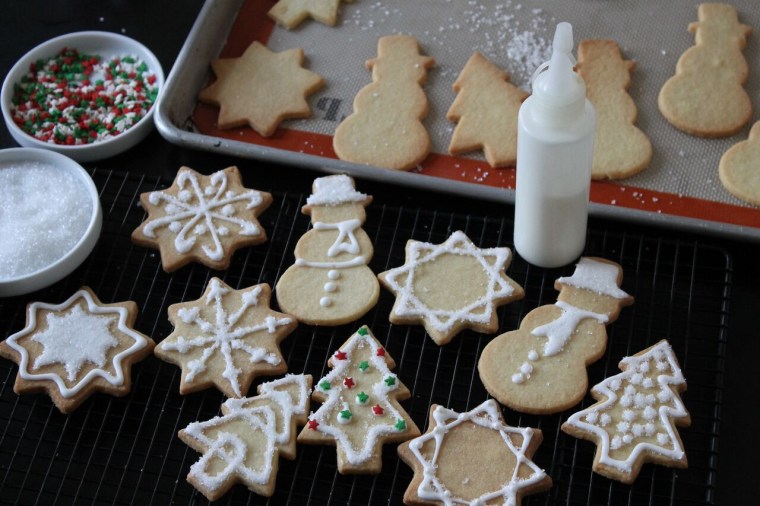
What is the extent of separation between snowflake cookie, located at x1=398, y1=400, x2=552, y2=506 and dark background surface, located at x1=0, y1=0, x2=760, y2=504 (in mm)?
41

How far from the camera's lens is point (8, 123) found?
1838 millimetres

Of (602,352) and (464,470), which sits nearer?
(464,470)

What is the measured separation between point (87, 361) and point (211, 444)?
0.25m

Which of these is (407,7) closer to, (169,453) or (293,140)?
(293,140)

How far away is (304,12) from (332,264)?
63cm

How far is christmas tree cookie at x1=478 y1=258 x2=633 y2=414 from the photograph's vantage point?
4.71 feet

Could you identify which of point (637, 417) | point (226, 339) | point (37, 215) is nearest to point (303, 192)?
point (226, 339)

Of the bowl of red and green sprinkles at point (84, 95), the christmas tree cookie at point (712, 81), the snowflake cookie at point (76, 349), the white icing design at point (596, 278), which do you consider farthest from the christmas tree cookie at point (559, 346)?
the bowl of red and green sprinkles at point (84, 95)

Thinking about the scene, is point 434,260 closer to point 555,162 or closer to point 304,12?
point 555,162

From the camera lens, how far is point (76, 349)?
60.5 inches

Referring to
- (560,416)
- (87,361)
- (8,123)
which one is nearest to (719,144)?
(560,416)

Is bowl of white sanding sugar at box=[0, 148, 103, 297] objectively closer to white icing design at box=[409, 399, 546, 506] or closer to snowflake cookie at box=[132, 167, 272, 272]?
snowflake cookie at box=[132, 167, 272, 272]

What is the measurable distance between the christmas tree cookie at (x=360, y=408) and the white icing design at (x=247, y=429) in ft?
0.09

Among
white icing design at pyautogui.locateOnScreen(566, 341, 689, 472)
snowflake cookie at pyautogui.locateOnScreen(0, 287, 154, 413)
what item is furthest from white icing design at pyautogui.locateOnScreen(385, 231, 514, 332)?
snowflake cookie at pyautogui.locateOnScreen(0, 287, 154, 413)
